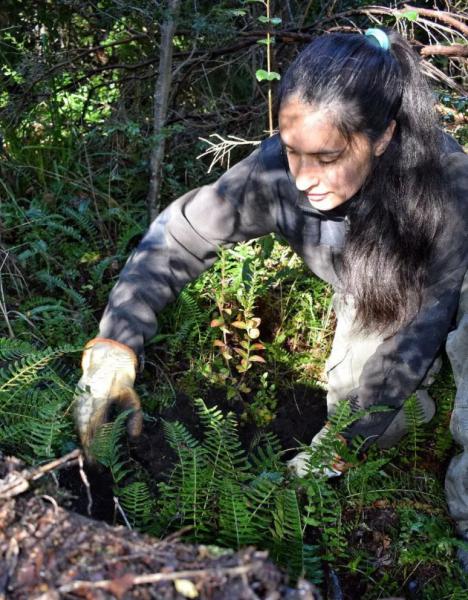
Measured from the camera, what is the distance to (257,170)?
2.84m

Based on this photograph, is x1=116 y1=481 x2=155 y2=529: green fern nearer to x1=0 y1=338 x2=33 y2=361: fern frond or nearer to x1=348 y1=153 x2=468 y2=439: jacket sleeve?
x1=0 y1=338 x2=33 y2=361: fern frond

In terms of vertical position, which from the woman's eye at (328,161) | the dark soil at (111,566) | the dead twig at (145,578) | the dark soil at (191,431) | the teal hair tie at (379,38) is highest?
the teal hair tie at (379,38)

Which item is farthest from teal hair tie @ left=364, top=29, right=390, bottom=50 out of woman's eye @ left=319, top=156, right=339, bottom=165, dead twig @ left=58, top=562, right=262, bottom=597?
dead twig @ left=58, top=562, right=262, bottom=597

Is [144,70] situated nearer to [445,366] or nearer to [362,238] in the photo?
[362,238]

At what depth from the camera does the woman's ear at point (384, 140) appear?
93.9 inches

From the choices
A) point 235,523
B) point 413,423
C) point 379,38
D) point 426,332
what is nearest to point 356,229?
point 426,332

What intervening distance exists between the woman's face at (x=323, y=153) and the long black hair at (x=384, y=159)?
0.03m

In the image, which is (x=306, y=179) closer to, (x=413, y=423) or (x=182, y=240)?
(x=182, y=240)

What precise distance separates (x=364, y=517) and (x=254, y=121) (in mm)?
2856

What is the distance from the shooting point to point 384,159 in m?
2.45

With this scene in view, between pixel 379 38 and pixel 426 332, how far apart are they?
1204 millimetres

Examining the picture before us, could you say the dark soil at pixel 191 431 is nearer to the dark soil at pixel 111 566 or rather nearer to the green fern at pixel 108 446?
the green fern at pixel 108 446

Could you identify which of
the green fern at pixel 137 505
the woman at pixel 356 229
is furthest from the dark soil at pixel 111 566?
the woman at pixel 356 229

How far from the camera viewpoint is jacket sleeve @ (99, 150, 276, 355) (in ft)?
9.16
